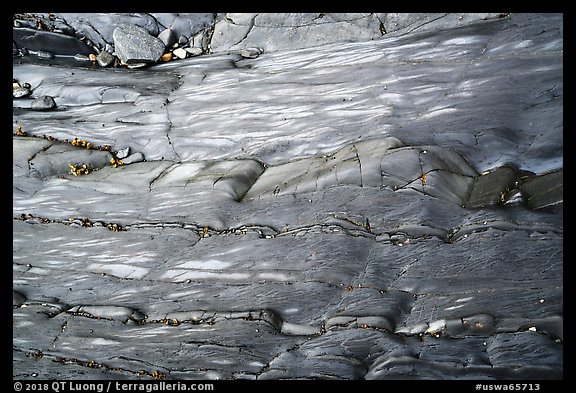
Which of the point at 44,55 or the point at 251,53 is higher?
the point at 44,55

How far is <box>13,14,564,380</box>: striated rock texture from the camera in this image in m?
4.59

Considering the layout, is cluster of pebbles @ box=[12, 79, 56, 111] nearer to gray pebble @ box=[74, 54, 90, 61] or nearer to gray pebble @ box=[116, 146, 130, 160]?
gray pebble @ box=[74, 54, 90, 61]

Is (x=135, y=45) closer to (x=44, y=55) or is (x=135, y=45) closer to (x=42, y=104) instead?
(x=44, y=55)

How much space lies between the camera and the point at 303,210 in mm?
5379

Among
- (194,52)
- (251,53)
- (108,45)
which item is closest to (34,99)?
(108,45)

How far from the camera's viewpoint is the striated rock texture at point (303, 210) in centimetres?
459

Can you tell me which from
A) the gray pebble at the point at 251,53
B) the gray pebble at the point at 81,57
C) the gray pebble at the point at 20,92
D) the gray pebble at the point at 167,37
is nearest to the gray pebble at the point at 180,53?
the gray pebble at the point at 167,37

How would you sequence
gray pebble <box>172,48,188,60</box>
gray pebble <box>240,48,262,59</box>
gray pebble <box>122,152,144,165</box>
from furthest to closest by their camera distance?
1. gray pebble <box>172,48,188,60</box>
2. gray pebble <box>240,48,262,59</box>
3. gray pebble <box>122,152,144,165</box>

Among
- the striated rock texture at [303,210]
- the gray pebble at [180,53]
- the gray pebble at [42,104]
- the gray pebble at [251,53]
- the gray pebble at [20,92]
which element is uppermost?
the gray pebble at [180,53]

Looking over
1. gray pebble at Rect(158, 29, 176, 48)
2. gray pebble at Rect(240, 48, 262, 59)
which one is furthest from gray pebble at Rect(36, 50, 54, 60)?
gray pebble at Rect(240, 48, 262, 59)

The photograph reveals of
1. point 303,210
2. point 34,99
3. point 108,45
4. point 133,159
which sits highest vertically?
point 108,45

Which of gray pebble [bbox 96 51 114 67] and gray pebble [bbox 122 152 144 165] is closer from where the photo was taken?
gray pebble [bbox 122 152 144 165]

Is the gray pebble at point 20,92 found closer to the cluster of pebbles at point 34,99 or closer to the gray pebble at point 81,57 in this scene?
the cluster of pebbles at point 34,99
